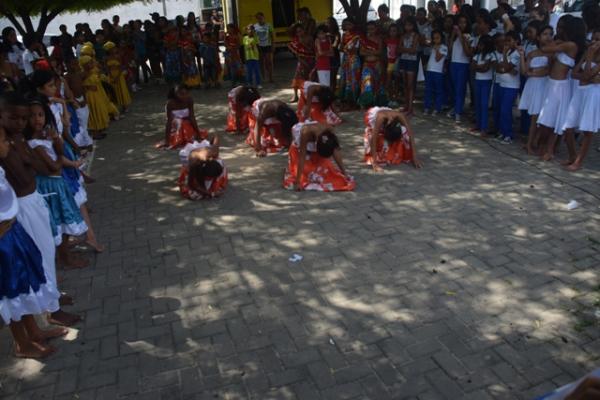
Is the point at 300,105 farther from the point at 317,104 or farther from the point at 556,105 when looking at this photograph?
the point at 556,105

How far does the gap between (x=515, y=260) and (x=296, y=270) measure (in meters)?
1.84

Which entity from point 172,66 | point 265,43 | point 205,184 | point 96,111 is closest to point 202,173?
point 205,184

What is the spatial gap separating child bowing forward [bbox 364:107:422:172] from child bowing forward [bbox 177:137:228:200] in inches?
75.2

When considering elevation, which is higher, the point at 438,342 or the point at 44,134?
the point at 44,134

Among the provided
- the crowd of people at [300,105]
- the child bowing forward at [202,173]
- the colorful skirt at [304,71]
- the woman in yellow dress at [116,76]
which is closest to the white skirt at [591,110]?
the crowd of people at [300,105]

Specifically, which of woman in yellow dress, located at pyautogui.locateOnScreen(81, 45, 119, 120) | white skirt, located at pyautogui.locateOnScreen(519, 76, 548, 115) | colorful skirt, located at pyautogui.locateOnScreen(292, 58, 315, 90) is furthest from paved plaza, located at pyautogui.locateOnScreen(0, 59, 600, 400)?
colorful skirt, located at pyautogui.locateOnScreen(292, 58, 315, 90)

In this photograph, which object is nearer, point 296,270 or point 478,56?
point 296,270

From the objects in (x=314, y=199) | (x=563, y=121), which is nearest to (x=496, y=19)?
(x=563, y=121)

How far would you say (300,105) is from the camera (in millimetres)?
8859

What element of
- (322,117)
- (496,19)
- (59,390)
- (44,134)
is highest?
(496,19)

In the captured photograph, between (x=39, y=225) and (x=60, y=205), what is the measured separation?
29.2 inches

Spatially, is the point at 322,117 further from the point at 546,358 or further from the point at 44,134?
the point at 546,358

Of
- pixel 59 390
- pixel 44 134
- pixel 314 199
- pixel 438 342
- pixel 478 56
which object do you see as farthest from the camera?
pixel 478 56

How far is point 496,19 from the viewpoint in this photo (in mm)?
8609
